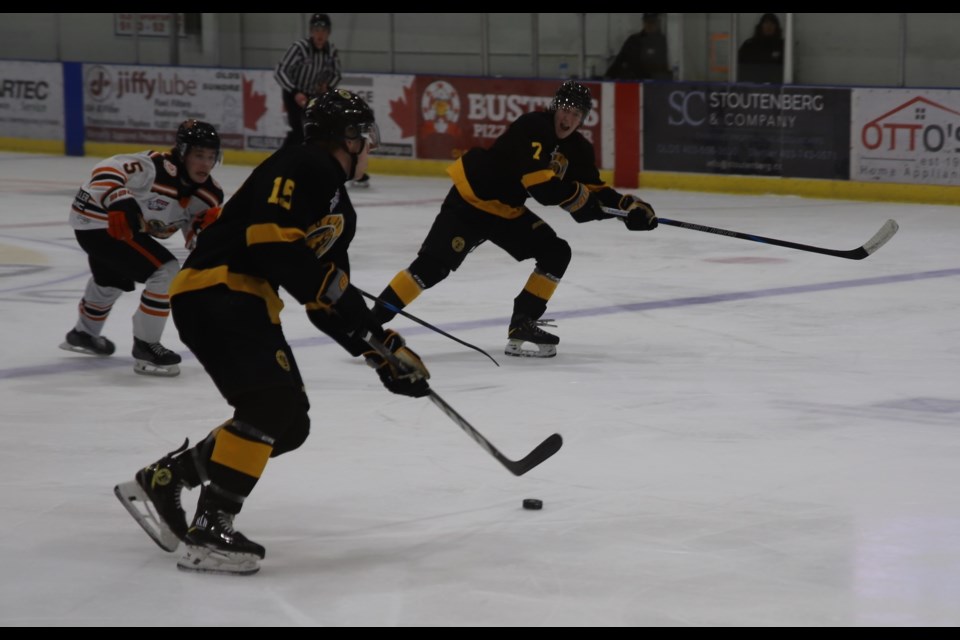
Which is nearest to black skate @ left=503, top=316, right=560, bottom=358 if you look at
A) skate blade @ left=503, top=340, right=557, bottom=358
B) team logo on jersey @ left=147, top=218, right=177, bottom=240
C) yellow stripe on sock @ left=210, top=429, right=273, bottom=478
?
skate blade @ left=503, top=340, right=557, bottom=358

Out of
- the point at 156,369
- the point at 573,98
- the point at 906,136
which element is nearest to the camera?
the point at 156,369

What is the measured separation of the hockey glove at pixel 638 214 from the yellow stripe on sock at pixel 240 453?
311cm

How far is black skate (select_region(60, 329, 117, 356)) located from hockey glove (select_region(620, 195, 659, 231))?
213 cm

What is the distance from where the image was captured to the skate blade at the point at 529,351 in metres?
6.21

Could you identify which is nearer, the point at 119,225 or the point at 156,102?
the point at 119,225

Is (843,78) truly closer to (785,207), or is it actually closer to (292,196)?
(785,207)

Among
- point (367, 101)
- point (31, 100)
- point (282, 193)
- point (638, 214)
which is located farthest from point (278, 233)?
point (31, 100)

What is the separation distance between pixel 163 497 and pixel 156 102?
11873 millimetres

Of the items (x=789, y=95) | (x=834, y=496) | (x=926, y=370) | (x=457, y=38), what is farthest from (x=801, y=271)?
(x=457, y=38)

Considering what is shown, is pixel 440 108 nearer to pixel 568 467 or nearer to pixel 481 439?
pixel 568 467

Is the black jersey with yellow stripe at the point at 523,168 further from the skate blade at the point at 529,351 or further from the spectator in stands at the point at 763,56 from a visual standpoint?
the spectator in stands at the point at 763,56

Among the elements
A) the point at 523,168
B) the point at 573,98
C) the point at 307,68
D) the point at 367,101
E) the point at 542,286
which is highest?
the point at 307,68

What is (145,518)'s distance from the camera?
3.69 meters
